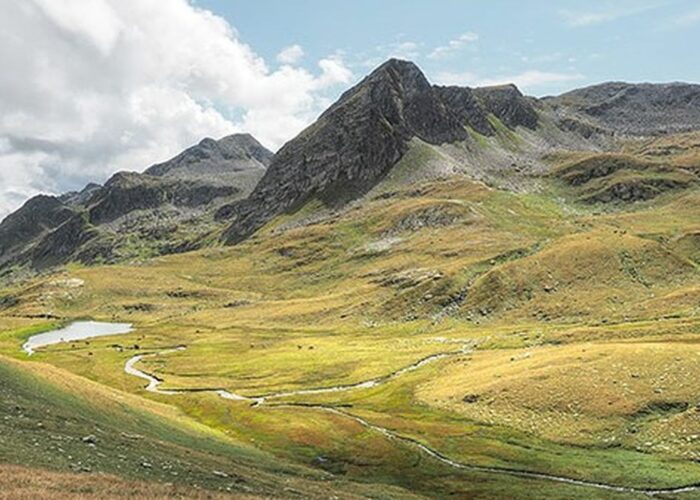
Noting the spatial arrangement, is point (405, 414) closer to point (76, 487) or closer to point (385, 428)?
point (385, 428)

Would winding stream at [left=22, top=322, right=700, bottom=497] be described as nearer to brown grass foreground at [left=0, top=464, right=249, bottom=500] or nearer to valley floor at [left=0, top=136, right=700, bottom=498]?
valley floor at [left=0, top=136, right=700, bottom=498]

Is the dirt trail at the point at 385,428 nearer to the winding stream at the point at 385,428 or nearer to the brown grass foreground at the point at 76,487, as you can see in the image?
the winding stream at the point at 385,428

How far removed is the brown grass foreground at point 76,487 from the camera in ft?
103

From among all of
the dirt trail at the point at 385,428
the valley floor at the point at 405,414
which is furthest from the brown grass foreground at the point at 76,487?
the dirt trail at the point at 385,428

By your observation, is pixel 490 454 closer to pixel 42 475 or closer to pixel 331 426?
pixel 331 426

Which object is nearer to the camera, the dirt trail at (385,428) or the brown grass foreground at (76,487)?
the brown grass foreground at (76,487)

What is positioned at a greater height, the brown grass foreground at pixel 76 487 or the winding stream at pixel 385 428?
the brown grass foreground at pixel 76 487

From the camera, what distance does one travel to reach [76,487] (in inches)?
1351

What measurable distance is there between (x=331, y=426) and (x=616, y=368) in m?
43.3

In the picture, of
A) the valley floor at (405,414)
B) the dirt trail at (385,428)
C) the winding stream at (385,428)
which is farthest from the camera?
the winding stream at (385,428)

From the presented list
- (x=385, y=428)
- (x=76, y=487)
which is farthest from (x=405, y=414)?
(x=76, y=487)

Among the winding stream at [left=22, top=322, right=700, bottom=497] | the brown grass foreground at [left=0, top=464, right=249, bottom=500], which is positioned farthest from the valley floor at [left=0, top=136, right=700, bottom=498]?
the winding stream at [left=22, top=322, right=700, bottom=497]

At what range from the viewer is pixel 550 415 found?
8775 cm

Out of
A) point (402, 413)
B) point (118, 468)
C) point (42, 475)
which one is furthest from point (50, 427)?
point (402, 413)
